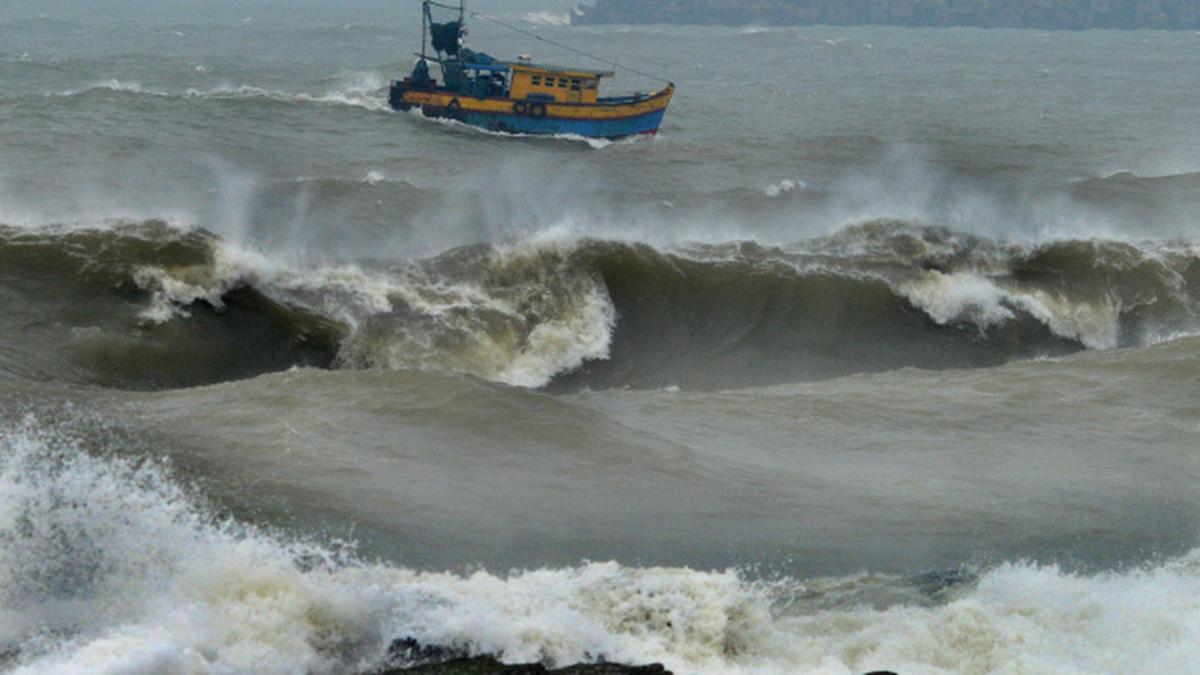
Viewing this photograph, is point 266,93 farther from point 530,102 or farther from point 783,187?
point 783,187

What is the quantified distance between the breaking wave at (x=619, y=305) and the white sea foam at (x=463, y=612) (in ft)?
20.6

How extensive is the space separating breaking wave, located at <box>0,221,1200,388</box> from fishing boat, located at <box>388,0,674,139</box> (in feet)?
70.5

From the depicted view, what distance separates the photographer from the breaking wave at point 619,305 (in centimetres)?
1580

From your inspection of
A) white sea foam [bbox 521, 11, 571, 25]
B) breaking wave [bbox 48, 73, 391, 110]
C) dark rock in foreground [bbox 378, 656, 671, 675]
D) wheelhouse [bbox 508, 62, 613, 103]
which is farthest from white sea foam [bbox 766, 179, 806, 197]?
white sea foam [bbox 521, 11, 571, 25]

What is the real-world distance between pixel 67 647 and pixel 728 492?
5751mm

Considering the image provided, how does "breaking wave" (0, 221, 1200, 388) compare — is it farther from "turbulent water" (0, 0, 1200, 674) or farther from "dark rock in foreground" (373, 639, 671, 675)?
"dark rock in foreground" (373, 639, 671, 675)

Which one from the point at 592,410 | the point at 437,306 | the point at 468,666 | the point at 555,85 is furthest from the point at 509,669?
the point at 555,85

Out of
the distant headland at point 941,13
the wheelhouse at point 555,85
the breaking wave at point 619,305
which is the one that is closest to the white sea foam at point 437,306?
the breaking wave at point 619,305

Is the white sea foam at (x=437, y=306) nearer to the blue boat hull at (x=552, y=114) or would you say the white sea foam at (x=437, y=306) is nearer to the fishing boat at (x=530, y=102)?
the blue boat hull at (x=552, y=114)

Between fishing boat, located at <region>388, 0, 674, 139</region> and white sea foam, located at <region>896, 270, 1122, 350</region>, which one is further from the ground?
fishing boat, located at <region>388, 0, 674, 139</region>

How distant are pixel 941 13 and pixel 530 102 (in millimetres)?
106827

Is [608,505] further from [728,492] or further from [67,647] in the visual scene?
[67,647]

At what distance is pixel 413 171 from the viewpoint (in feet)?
104

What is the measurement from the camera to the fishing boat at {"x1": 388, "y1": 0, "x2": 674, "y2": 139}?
137ft
